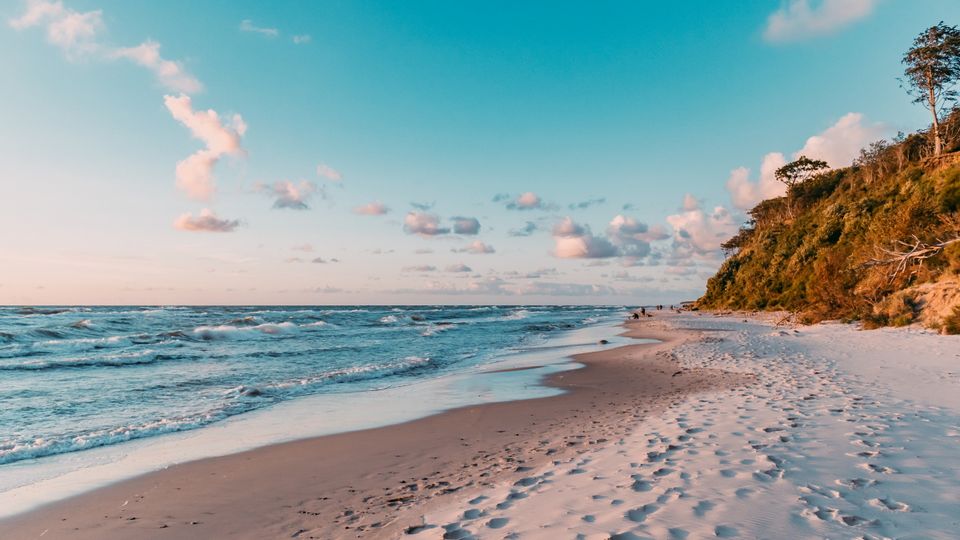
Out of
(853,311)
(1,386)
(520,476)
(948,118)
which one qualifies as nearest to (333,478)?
(520,476)

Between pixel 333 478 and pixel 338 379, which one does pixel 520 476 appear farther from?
pixel 338 379

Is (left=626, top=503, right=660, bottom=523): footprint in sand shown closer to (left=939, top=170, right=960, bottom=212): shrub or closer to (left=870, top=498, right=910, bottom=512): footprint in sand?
(left=870, top=498, right=910, bottom=512): footprint in sand

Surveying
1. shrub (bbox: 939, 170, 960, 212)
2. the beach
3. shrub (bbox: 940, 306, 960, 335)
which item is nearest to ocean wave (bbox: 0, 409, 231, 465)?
the beach

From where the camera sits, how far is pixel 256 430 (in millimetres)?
9602

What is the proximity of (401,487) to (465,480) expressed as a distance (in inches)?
32.7

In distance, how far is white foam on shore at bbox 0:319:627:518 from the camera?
686cm

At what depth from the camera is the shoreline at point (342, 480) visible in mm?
5235

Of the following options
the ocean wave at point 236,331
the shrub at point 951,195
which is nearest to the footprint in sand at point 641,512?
the shrub at point 951,195

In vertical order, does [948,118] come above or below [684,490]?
above

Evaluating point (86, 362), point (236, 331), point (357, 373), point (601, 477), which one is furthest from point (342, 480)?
point (236, 331)

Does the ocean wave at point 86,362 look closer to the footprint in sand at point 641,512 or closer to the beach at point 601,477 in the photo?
the beach at point 601,477

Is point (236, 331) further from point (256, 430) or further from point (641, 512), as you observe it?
point (641, 512)

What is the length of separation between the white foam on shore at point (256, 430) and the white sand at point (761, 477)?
17.0 ft

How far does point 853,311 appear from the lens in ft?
81.3
